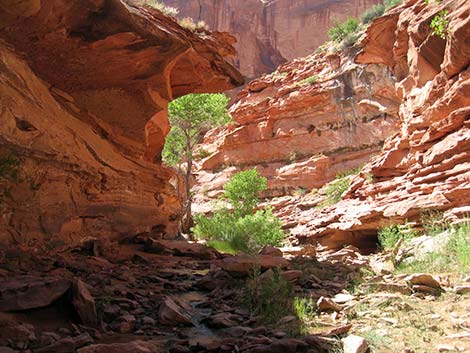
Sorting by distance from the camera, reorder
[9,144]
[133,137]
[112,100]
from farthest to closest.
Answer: [133,137]
[112,100]
[9,144]

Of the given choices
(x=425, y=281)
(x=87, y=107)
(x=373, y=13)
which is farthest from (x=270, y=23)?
(x=425, y=281)

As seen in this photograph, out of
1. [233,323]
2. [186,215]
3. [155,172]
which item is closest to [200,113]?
[186,215]

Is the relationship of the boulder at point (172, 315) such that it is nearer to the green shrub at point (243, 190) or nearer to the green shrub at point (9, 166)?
the green shrub at point (9, 166)

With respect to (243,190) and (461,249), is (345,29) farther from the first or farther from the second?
(461,249)

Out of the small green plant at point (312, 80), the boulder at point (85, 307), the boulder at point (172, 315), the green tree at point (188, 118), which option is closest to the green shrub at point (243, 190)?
the green tree at point (188, 118)

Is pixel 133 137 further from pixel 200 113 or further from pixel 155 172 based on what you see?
pixel 200 113

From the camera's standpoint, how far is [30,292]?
367cm

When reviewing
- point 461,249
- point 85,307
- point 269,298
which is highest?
point 461,249

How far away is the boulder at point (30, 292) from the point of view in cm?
346

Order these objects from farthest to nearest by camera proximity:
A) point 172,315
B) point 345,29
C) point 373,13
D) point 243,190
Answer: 1. point 345,29
2. point 373,13
3. point 243,190
4. point 172,315

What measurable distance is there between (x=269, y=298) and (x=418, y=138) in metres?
11.1

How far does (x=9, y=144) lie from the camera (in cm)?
617

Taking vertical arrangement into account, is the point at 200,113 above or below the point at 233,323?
above

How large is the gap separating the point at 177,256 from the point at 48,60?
548cm
